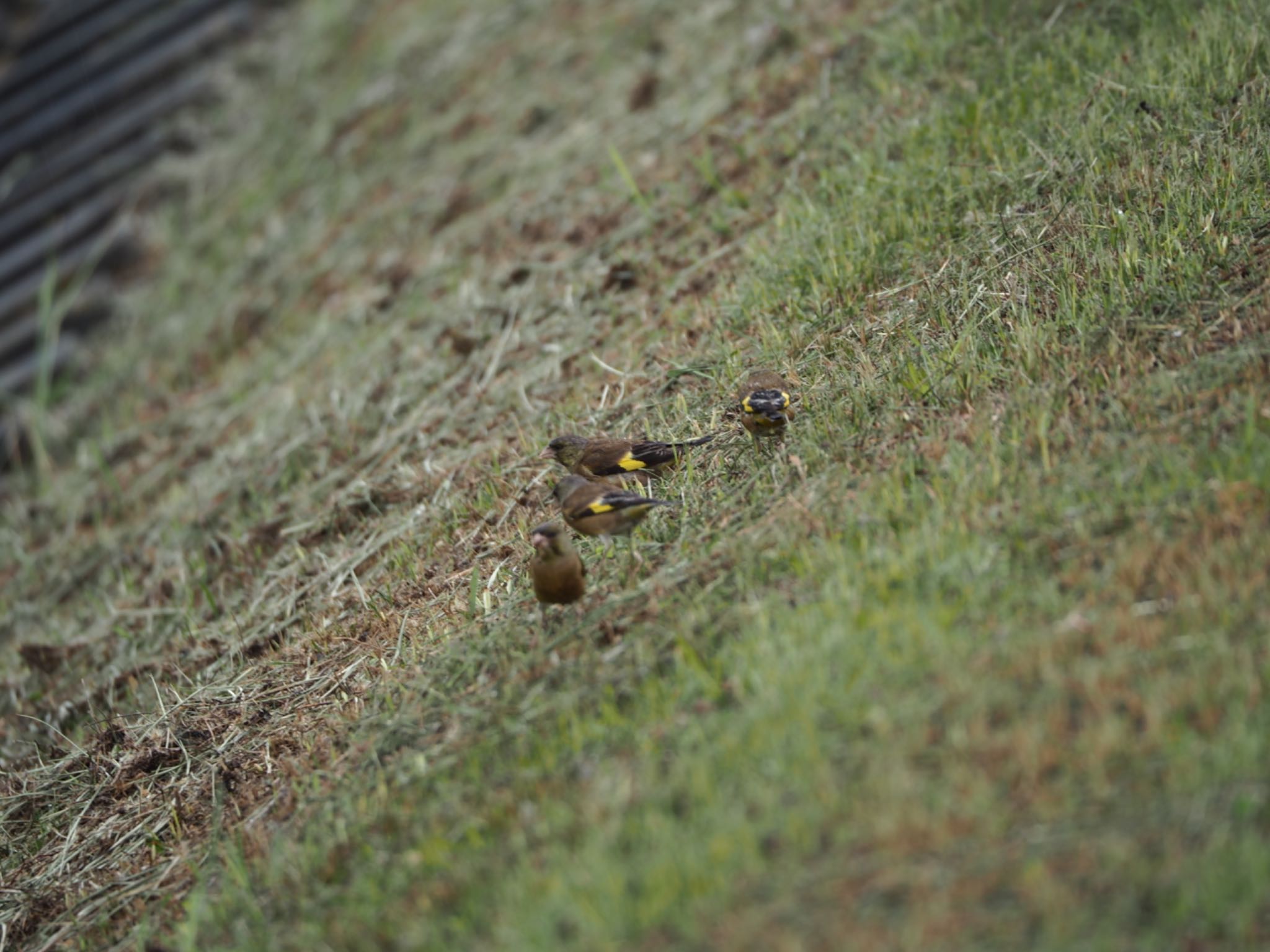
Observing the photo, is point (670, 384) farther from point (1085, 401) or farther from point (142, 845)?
point (142, 845)

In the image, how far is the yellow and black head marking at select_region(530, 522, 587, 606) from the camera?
389 centimetres

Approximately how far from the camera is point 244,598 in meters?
5.61

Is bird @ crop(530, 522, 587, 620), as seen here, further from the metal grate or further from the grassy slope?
the metal grate

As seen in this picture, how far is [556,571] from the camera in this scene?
3873mm

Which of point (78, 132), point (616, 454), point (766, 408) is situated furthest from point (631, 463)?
point (78, 132)

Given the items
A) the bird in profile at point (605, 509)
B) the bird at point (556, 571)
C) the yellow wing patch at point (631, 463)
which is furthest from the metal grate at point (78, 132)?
the bird at point (556, 571)

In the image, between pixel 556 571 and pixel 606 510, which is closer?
pixel 556 571

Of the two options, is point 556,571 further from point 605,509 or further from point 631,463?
point 631,463

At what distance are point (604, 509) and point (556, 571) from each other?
0.42m

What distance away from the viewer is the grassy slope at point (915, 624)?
265 cm

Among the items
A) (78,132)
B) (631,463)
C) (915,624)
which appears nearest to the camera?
(915,624)

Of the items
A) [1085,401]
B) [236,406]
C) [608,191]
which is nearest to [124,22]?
[236,406]

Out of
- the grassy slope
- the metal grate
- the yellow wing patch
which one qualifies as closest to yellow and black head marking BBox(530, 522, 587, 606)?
the grassy slope

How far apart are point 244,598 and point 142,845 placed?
5.60ft
